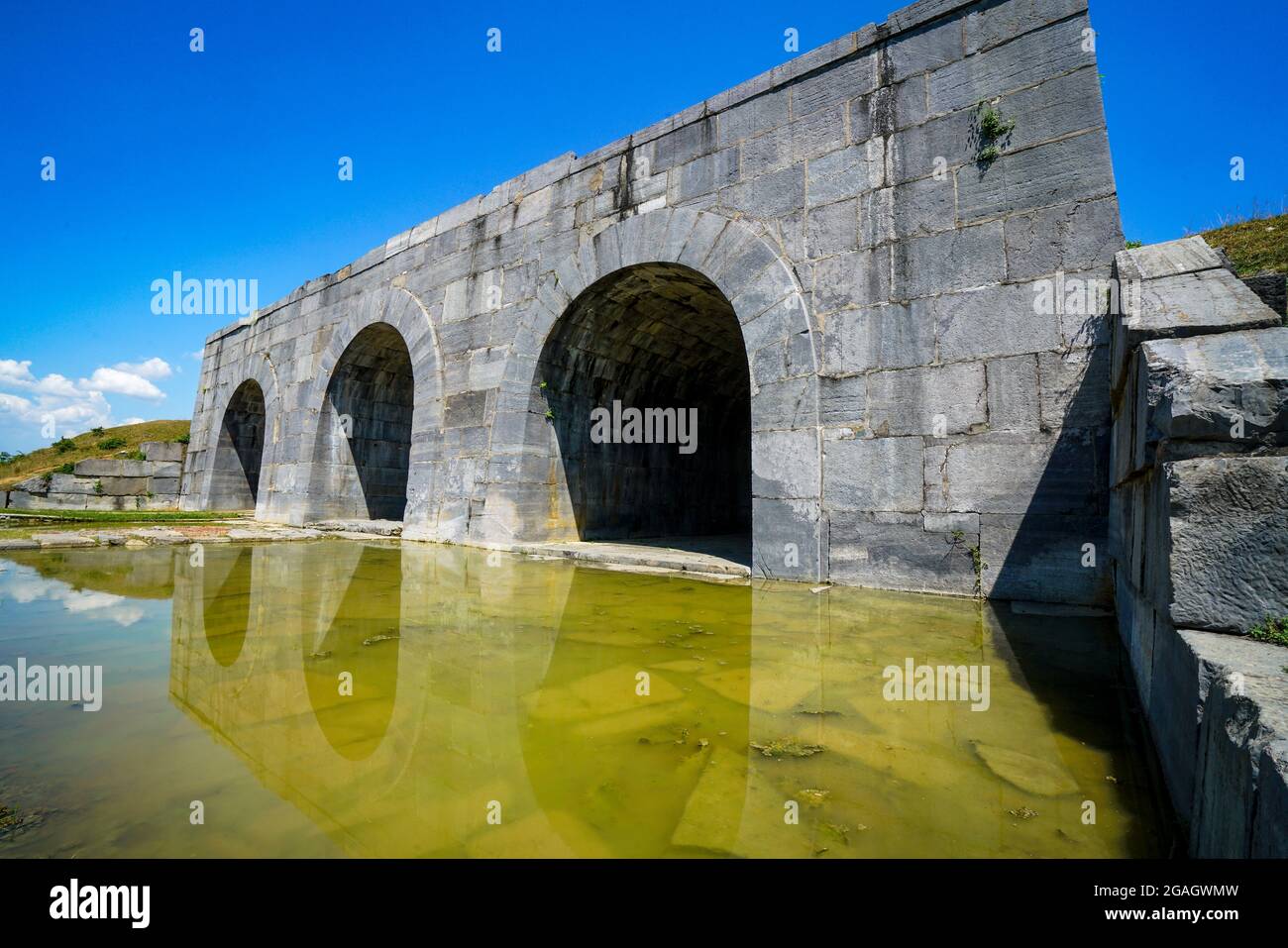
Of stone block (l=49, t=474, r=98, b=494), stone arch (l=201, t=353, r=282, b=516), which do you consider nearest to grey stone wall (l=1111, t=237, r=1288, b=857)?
stone arch (l=201, t=353, r=282, b=516)

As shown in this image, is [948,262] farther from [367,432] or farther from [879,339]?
[367,432]

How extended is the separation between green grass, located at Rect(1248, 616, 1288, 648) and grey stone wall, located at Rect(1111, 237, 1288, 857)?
0.05 ft

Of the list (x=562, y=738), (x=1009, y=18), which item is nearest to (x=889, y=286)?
(x=1009, y=18)

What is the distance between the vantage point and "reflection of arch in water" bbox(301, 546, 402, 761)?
1.93 metres

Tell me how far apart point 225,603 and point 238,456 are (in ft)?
45.8

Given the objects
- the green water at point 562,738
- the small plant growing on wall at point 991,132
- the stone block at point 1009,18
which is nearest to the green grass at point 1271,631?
the green water at point 562,738

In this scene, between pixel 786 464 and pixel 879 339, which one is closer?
pixel 879 339

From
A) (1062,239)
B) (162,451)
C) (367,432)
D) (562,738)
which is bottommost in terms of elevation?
(562,738)

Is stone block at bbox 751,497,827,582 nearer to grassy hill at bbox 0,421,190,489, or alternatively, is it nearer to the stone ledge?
the stone ledge

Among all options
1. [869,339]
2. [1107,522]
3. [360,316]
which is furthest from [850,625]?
[360,316]

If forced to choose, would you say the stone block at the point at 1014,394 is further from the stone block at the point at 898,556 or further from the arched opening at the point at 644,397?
the arched opening at the point at 644,397

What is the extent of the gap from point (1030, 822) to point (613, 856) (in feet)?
3.16

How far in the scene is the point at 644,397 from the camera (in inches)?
341

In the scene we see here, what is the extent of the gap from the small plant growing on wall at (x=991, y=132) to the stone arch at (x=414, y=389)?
22.2 feet
